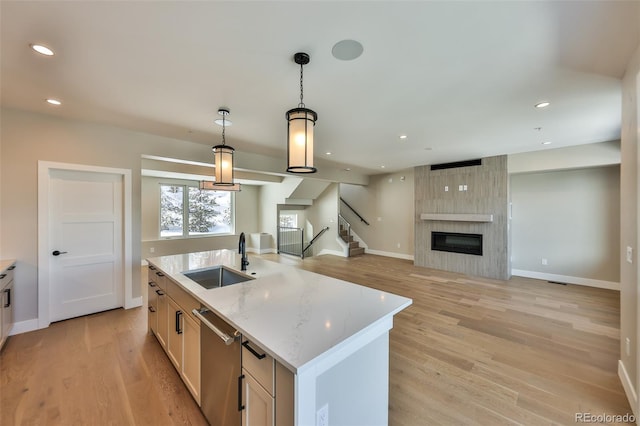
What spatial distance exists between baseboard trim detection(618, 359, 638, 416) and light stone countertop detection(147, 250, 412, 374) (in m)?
1.94

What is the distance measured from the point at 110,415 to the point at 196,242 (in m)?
6.60

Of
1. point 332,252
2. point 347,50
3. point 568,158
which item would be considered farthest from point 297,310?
point 332,252

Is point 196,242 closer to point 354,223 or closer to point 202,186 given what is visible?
point 202,186

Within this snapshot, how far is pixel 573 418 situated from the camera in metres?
1.84

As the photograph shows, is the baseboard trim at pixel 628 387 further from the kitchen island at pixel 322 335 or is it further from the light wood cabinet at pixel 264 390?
the light wood cabinet at pixel 264 390

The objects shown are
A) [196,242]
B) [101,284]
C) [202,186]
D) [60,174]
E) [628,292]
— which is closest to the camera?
[628,292]

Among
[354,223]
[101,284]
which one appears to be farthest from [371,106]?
[354,223]

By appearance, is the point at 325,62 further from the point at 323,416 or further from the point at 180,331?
the point at 180,331

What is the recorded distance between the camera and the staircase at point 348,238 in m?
8.13

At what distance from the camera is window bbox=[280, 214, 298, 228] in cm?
→ 937

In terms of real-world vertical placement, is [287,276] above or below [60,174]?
below

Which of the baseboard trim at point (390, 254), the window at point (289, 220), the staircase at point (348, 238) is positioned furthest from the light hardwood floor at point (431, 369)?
the window at point (289, 220)

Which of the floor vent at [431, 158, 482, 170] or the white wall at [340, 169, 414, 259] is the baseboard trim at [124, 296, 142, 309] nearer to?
the white wall at [340, 169, 414, 259]

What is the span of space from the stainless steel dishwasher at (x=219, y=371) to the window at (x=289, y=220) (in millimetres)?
7666
